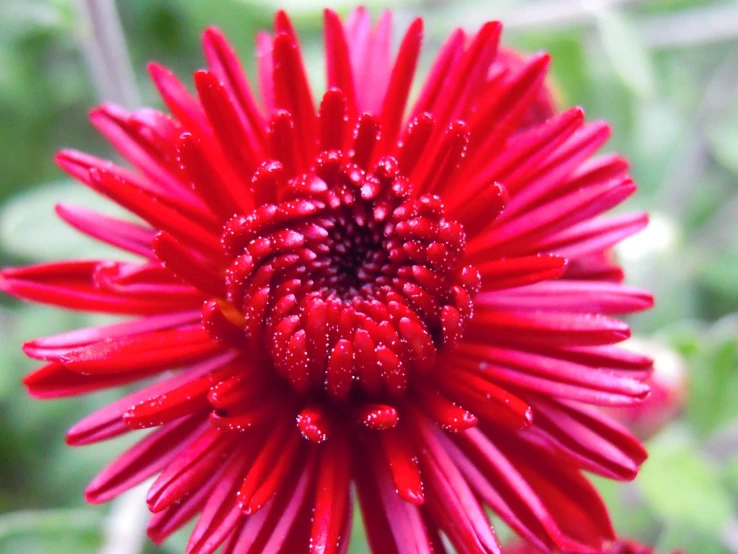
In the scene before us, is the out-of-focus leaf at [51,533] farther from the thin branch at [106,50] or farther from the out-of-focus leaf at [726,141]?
the out-of-focus leaf at [726,141]

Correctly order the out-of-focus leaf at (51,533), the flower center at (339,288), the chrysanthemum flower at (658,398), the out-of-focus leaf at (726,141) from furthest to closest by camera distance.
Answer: the out-of-focus leaf at (726,141) → the chrysanthemum flower at (658,398) → the out-of-focus leaf at (51,533) → the flower center at (339,288)

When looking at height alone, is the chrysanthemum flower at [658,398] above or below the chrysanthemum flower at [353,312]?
below

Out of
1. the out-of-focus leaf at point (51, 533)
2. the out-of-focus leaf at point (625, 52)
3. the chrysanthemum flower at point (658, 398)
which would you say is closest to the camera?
the out-of-focus leaf at point (51, 533)

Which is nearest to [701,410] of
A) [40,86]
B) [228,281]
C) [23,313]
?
[228,281]

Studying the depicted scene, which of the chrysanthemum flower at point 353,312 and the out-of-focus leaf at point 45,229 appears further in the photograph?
the out-of-focus leaf at point 45,229

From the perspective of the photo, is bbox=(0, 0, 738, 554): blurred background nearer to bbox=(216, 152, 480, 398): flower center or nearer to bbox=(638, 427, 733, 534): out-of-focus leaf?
bbox=(638, 427, 733, 534): out-of-focus leaf

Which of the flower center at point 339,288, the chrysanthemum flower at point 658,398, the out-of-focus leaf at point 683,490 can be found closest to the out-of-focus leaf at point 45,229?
the flower center at point 339,288

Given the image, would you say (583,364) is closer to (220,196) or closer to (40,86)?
(220,196)
